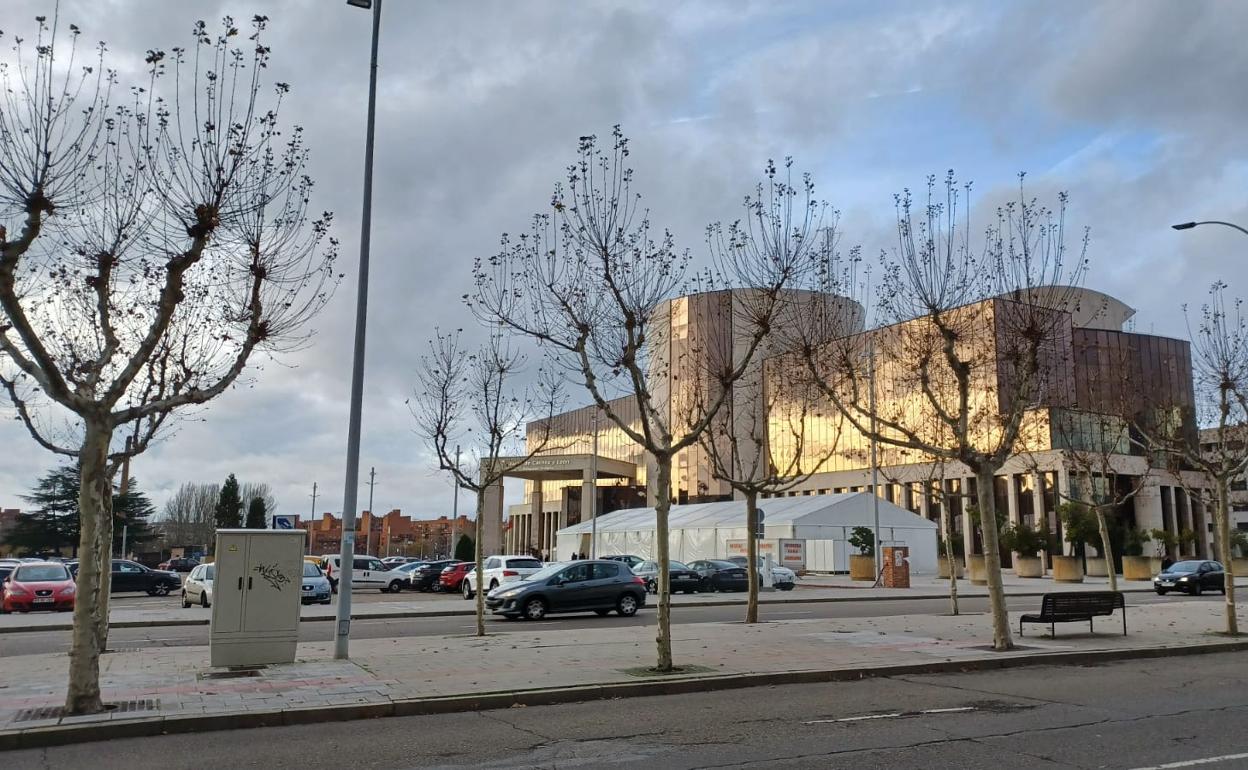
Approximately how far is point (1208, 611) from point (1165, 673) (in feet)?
45.6

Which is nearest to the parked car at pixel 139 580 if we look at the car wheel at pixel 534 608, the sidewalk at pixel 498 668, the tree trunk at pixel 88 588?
the car wheel at pixel 534 608

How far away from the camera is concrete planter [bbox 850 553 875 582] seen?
146 ft

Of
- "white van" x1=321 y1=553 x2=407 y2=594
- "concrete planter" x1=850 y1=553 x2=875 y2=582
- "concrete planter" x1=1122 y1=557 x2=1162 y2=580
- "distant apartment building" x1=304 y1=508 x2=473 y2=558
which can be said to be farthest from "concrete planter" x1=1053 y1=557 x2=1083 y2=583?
"distant apartment building" x1=304 y1=508 x2=473 y2=558

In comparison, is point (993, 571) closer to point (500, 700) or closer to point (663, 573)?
point (663, 573)

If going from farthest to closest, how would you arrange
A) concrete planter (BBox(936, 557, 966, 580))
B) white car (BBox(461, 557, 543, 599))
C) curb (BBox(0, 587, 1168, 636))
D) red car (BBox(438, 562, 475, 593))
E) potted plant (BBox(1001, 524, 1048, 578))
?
concrete planter (BBox(936, 557, 966, 580)) < potted plant (BBox(1001, 524, 1048, 578)) < red car (BBox(438, 562, 475, 593)) < white car (BBox(461, 557, 543, 599)) < curb (BBox(0, 587, 1168, 636))

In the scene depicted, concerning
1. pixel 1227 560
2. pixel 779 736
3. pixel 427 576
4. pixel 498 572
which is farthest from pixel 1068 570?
pixel 779 736

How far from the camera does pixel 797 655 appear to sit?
577 inches

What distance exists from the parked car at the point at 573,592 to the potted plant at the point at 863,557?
22.7 meters

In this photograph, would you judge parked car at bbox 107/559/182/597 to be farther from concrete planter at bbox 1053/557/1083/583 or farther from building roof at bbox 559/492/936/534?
concrete planter at bbox 1053/557/1083/583

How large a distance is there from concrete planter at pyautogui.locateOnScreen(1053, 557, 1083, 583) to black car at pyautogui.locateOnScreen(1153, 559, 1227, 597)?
26.7 ft

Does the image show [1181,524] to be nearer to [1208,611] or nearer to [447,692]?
[1208,611]

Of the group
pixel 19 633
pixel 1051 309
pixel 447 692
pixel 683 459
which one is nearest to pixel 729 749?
pixel 447 692

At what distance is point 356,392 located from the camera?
49.1 feet

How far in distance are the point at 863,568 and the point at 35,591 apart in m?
33.3
